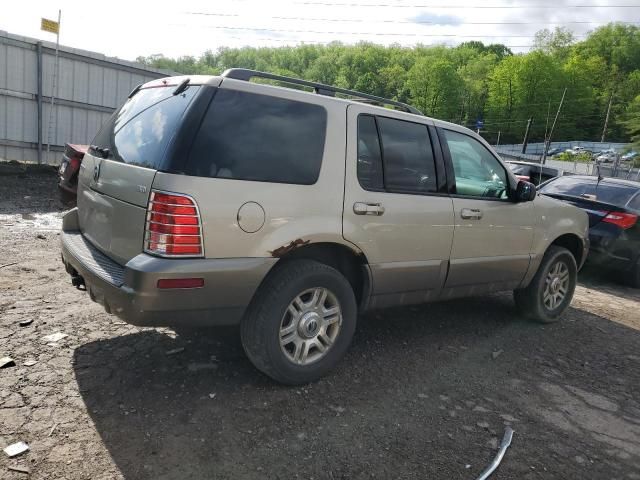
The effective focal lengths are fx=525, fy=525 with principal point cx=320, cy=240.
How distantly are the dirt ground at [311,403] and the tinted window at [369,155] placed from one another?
4.48 ft

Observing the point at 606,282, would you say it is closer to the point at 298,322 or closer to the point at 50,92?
the point at 298,322

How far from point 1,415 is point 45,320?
4.61 feet

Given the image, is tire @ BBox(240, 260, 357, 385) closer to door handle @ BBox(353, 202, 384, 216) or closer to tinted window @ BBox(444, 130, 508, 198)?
door handle @ BBox(353, 202, 384, 216)

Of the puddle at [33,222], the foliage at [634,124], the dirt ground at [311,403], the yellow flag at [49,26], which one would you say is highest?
the foliage at [634,124]

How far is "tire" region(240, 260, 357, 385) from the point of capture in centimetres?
320

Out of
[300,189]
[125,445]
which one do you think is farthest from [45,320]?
[300,189]

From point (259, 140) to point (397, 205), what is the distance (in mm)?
1165

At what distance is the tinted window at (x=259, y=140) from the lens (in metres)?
2.96

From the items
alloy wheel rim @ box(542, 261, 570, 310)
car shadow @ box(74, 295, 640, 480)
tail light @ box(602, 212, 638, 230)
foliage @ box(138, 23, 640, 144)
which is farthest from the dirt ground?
foliage @ box(138, 23, 640, 144)

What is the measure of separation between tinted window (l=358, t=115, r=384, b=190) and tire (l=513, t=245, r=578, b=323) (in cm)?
247

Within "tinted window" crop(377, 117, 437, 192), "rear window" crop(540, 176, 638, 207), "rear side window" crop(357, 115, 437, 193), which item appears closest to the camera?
"rear side window" crop(357, 115, 437, 193)

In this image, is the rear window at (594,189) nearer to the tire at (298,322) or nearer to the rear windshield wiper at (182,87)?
the tire at (298,322)

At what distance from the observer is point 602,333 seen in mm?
5387

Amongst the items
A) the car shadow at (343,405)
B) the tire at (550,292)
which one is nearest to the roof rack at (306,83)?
the car shadow at (343,405)
